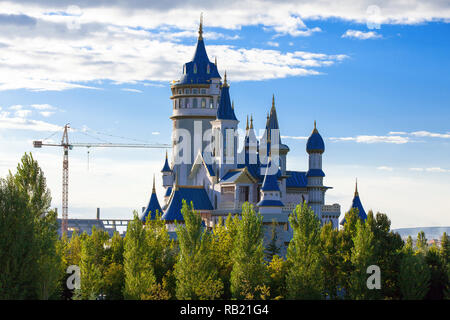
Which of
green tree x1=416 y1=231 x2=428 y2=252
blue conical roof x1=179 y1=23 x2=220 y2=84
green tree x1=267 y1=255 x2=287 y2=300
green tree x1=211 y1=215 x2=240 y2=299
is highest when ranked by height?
blue conical roof x1=179 y1=23 x2=220 y2=84

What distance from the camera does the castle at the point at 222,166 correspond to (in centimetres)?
9988

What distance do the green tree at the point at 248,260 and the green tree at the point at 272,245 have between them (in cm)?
1858

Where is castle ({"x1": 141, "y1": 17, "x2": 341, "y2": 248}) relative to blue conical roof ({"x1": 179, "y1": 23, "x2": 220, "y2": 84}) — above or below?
below

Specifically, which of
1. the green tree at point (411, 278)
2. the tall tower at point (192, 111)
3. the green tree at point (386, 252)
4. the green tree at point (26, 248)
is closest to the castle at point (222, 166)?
the tall tower at point (192, 111)

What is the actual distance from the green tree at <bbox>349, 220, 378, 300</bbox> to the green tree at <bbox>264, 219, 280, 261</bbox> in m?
20.1

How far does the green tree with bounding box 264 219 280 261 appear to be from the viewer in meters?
89.5

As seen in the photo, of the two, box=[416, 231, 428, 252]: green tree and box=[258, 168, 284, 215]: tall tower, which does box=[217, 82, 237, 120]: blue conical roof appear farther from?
box=[416, 231, 428, 252]: green tree

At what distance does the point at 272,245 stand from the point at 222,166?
691 inches

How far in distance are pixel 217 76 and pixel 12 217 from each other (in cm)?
6065

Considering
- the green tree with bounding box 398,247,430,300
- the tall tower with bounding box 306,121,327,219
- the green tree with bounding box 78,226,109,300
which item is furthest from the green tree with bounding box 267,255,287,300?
the tall tower with bounding box 306,121,327,219

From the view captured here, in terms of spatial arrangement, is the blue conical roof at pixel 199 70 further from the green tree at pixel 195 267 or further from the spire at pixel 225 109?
the green tree at pixel 195 267

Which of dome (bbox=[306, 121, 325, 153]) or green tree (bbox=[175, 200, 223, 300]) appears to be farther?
dome (bbox=[306, 121, 325, 153])

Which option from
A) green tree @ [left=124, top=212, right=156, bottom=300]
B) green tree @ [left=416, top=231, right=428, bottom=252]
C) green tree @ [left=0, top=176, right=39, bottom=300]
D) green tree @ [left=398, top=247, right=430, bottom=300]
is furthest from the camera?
green tree @ [left=416, top=231, right=428, bottom=252]

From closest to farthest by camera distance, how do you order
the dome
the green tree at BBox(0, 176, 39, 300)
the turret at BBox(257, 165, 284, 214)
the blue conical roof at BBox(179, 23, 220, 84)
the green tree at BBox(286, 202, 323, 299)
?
the green tree at BBox(0, 176, 39, 300) → the green tree at BBox(286, 202, 323, 299) → the turret at BBox(257, 165, 284, 214) → the dome → the blue conical roof at BBox(179, 23, 220, 84)
